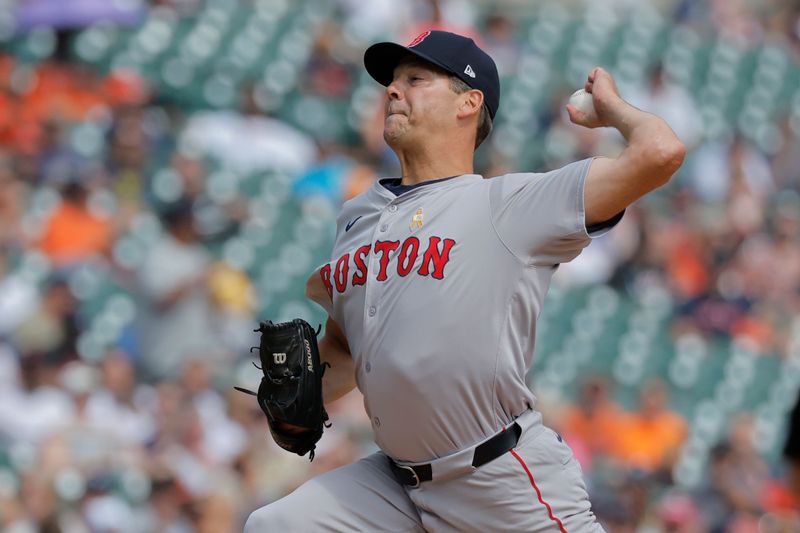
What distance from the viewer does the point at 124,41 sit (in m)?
8.97

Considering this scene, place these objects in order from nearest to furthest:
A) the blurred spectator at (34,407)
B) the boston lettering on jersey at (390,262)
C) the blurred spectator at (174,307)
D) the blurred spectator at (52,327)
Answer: the boston lettering on jersey at (390,262) → the blurred spectator at (34,407) → the blurred spectator at (52,327) → the blurred spectator at (174,307)

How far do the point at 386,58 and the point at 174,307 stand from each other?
3942 mm

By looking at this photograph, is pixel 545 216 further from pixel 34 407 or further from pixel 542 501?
pixel 34 407

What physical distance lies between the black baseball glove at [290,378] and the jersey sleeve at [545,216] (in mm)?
566

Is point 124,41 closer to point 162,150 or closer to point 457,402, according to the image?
point 162,150

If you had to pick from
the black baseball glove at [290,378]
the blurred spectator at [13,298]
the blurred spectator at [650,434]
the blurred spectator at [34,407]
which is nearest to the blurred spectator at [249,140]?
the blurred spectator at [13,298]

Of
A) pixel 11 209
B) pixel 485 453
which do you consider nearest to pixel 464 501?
pixel 485 453

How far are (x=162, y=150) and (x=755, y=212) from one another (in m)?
4.45

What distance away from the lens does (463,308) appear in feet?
9.99

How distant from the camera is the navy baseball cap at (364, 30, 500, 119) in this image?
3.37 meters

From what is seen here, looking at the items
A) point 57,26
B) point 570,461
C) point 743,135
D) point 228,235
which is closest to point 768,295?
point 743,135

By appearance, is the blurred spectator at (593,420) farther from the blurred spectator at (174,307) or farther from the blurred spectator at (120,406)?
the blurred spectator at (120,406)

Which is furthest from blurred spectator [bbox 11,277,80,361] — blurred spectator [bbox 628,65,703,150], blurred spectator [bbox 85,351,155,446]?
blurred spectator [bbox 628,65,703,150]

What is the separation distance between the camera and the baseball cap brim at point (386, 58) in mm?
3367
